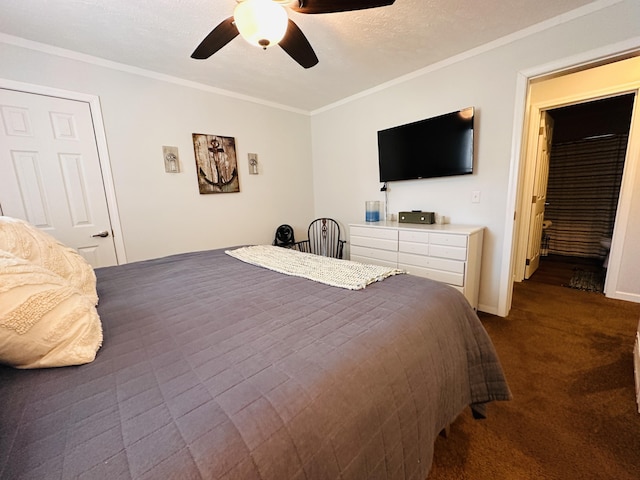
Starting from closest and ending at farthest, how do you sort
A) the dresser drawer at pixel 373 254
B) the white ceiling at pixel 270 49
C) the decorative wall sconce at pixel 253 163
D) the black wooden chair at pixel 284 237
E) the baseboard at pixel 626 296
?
1. the white ceiling at pixel 270 49
2. the baseboard at pixel 626 296
3. the dresser drawer at pixel 373 254
4. the decorative wall sconce at pixel 253 163
5. the black wooden chair at pixel 284 237

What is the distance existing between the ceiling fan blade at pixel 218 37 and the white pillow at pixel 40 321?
61.5 inches

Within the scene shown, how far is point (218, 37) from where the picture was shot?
1.61 m

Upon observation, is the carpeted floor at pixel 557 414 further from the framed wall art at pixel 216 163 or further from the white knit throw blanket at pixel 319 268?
the framed wall art at pixel 216 163

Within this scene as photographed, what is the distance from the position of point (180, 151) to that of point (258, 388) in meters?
2.84

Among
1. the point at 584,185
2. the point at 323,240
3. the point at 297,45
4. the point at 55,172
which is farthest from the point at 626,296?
the point at 55,172

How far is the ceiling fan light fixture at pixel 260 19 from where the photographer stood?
1295 mm

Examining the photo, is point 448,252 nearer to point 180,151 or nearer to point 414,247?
point 414,247

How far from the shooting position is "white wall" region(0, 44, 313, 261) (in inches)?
88.8

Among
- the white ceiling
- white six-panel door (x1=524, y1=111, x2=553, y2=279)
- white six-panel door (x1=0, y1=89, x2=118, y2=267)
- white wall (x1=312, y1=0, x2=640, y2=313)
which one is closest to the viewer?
the white ceiling

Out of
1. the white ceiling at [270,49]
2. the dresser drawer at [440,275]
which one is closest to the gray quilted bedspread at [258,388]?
the dresser drawer at [440,275]

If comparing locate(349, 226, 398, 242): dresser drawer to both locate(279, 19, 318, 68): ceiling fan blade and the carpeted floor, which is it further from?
locate(279, 19, 318, 68): ceiling fan blade

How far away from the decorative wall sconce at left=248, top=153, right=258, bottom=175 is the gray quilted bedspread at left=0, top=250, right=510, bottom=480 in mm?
2339

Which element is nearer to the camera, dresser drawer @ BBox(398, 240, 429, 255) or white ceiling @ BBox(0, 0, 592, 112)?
white ceiling @ BBox(0, 0, 592, 112)

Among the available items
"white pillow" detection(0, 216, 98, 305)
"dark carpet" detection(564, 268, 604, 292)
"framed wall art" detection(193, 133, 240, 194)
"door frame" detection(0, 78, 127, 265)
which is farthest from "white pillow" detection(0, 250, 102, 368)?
"dark carpet" detection(564, 268, 604, 292)
